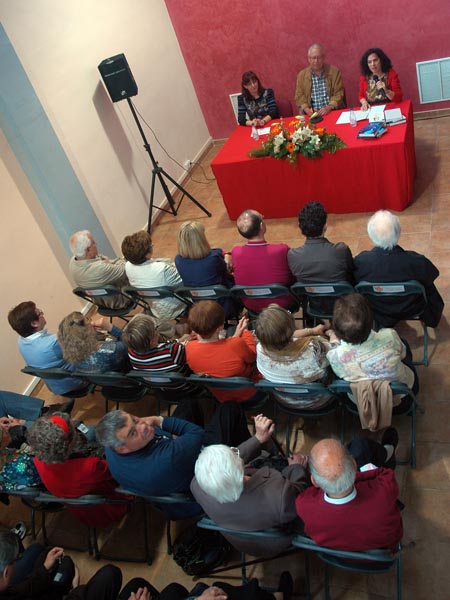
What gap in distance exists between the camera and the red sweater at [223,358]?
107 inches

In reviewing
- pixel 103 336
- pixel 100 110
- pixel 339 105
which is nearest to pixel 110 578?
pixel 103 336

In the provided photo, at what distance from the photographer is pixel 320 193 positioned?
15.8 ft

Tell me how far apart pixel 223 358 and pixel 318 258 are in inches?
36.9

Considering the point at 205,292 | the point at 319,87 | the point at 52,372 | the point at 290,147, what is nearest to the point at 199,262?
the point at 205,292

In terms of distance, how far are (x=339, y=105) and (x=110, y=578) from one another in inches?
194

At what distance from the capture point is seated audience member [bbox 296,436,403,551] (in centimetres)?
180

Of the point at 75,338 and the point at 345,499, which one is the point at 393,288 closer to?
the point at 345,499

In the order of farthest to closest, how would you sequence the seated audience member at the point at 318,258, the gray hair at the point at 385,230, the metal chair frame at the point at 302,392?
the seated audience member at the point at 318,258
the gray hair at the point at 385,230
the metal chair frame at the point at 302,392

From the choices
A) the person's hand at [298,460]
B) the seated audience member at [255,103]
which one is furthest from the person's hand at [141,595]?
the seated audience member at [255,103]

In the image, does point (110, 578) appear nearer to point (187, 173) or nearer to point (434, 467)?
point (434, 467)

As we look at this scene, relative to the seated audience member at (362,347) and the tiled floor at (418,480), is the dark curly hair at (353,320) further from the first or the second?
the tiled floor at (418,480)

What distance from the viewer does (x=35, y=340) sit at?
329 cm

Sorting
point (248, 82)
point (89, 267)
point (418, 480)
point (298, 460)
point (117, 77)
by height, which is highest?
point (117, 77)

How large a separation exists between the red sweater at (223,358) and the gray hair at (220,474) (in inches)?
30.5
